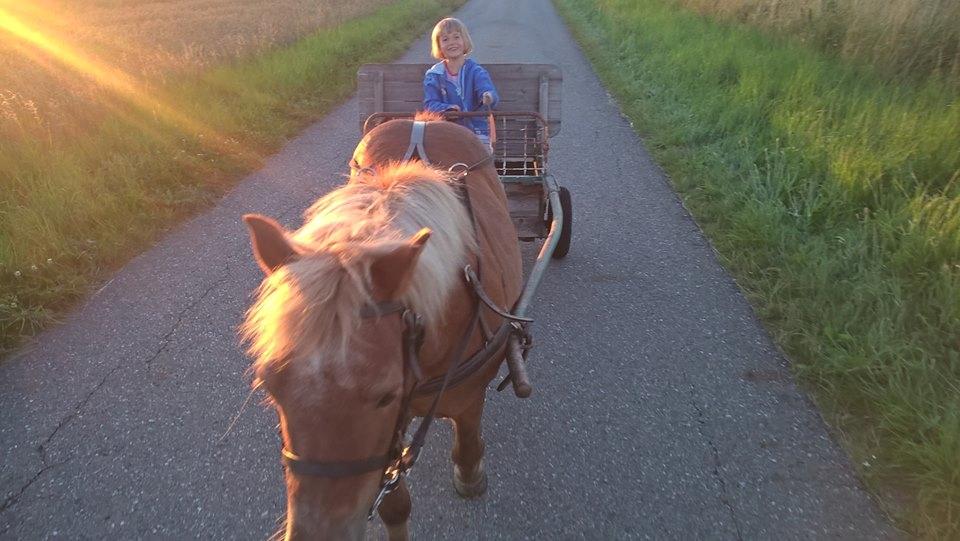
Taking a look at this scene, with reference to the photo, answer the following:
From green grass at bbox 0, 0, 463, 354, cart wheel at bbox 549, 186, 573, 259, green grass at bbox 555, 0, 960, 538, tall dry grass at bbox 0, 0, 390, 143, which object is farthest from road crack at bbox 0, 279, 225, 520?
green grass at bbox 555, 0, 960, 538

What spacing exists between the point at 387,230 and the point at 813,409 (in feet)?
8.31

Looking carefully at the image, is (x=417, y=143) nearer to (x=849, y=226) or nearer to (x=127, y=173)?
(x=849, y=226)

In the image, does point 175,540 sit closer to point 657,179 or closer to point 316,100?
point 657,179

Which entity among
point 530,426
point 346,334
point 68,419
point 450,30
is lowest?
point 530,426

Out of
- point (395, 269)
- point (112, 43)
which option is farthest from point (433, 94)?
point (112, 43)

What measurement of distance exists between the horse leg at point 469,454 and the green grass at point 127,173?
2819 mm

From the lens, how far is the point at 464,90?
4.34 meters

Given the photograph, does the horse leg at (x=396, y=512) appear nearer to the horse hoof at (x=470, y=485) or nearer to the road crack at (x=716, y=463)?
the horse hoof at (x=470, y=485)

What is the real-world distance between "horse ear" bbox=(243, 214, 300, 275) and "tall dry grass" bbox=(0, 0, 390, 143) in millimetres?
5444

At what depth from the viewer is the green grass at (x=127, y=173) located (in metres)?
3.86

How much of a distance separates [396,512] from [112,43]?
11.5 metres

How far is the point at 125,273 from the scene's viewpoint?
4.16 meters

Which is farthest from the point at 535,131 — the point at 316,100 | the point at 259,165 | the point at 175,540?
the point at 316,100

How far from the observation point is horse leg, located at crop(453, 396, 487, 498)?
7.60 ft
